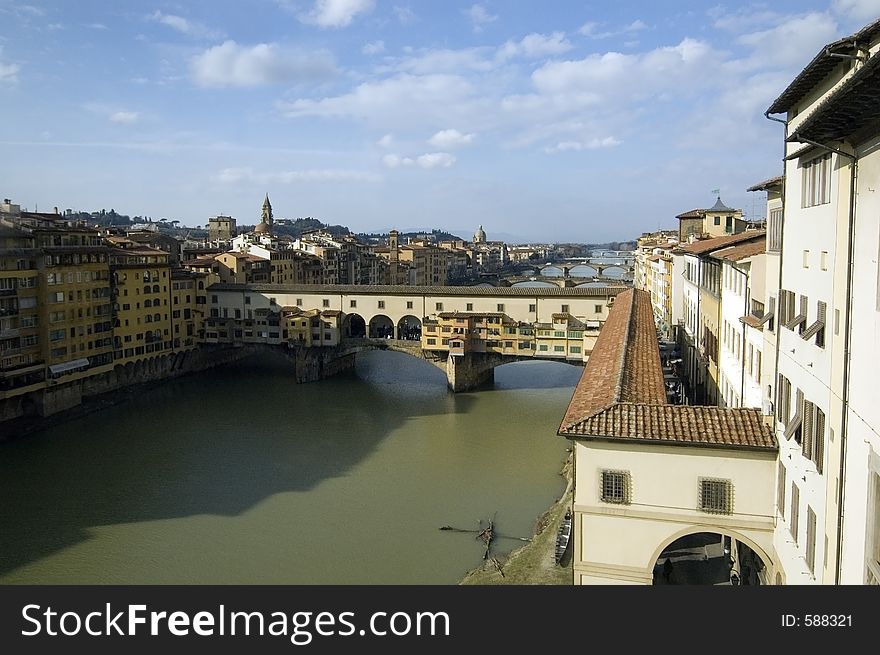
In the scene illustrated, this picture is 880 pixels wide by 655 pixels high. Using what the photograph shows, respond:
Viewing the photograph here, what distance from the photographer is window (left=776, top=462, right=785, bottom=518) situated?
6449mm

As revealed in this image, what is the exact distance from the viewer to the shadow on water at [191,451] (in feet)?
44.8

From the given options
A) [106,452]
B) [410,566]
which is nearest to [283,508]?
[410,566]

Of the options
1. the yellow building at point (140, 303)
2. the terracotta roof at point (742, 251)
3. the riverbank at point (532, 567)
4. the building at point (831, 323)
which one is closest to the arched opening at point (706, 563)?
the riverbank at point (532, 567)

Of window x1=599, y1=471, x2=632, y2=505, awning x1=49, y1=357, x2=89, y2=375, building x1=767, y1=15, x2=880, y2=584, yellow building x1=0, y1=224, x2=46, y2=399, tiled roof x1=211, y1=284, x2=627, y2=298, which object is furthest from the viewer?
tiled roof x1=211, y1=284, x2=627, y2=298

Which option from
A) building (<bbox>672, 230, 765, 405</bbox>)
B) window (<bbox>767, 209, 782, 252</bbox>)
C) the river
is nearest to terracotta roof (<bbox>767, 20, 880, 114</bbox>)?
window (<bbox>767, 209, 782, 252</bbox>)

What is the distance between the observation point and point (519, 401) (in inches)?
918

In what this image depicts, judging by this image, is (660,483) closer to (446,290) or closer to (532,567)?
(532,567)

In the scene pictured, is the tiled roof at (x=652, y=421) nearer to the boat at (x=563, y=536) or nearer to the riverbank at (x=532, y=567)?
the riverbank at (x=532, y=567)

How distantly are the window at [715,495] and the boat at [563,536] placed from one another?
3.51 meters

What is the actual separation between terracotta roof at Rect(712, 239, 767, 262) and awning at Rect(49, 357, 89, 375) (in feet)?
58.0

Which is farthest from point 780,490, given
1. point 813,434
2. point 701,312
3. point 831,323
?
point 701,312

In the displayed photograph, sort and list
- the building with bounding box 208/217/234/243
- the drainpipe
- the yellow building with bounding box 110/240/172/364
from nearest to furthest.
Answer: the drainpipe, the yellow building with bounding box 110/240/172/364, the building with bounding box 208/217/234/243

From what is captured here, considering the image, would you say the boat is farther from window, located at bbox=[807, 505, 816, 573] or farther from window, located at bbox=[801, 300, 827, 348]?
window, located at bbox=[801, 300, 827, 348]

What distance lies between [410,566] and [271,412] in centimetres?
1182
